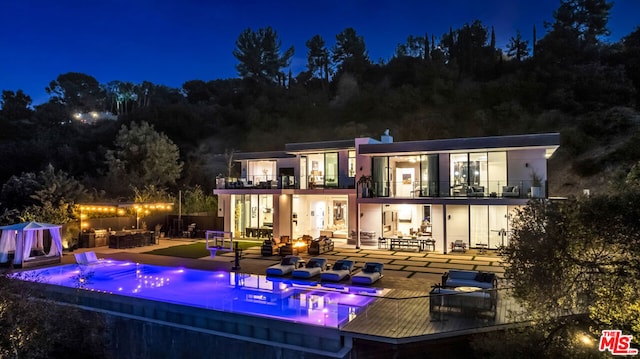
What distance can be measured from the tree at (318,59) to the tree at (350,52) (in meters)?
1.44

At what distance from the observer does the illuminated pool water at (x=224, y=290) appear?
9797mm

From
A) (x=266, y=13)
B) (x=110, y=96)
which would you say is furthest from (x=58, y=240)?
(x=110, y=96)

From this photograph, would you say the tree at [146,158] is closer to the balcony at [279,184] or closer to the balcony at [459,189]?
the balcony at [279,184]

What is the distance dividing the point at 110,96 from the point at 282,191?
69257 millimetres

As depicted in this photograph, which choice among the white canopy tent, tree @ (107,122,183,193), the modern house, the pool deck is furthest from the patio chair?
tree @ (107,122,183,193)

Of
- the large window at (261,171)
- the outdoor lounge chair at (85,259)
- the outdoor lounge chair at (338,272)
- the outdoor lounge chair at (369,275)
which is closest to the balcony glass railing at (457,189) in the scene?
the outdoor lounge chair at (338,272)

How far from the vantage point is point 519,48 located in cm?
4700

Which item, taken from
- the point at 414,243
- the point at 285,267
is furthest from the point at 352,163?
the point at 285,267

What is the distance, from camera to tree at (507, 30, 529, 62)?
153ft

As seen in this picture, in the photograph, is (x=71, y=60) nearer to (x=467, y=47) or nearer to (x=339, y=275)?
(x=467, y=47)

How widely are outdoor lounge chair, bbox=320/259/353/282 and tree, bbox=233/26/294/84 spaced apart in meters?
46.6

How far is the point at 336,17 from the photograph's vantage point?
55.5 meters

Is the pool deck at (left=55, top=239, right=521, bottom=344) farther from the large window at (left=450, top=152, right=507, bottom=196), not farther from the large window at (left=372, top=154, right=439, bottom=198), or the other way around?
the large window at (left=372, top=154, right=439, bottom=198)

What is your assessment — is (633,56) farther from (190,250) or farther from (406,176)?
(190,250)
